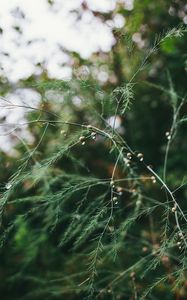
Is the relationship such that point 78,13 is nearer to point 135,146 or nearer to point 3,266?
point 135,146

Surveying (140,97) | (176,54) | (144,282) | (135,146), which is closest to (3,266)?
(144,282)

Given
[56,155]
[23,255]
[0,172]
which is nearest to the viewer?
[56,155]

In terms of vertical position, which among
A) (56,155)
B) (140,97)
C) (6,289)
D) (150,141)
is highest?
(56,155)

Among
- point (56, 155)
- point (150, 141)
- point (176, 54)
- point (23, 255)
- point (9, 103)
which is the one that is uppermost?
point (9, 103)

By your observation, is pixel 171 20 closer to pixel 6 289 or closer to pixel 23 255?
pixel 23 255

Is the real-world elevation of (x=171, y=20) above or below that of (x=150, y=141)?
above

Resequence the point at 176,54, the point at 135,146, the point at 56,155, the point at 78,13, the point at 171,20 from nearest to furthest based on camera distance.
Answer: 1. the point at 56,155
2. the point at 78,13
3. the point at 176,54
4. the point at 171,20
5. the point at 135,146

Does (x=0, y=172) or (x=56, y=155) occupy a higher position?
(x=56, y=155)

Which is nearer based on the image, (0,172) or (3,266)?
(0,172)

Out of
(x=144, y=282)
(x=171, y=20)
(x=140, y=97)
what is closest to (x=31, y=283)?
(x=144, y=282)
